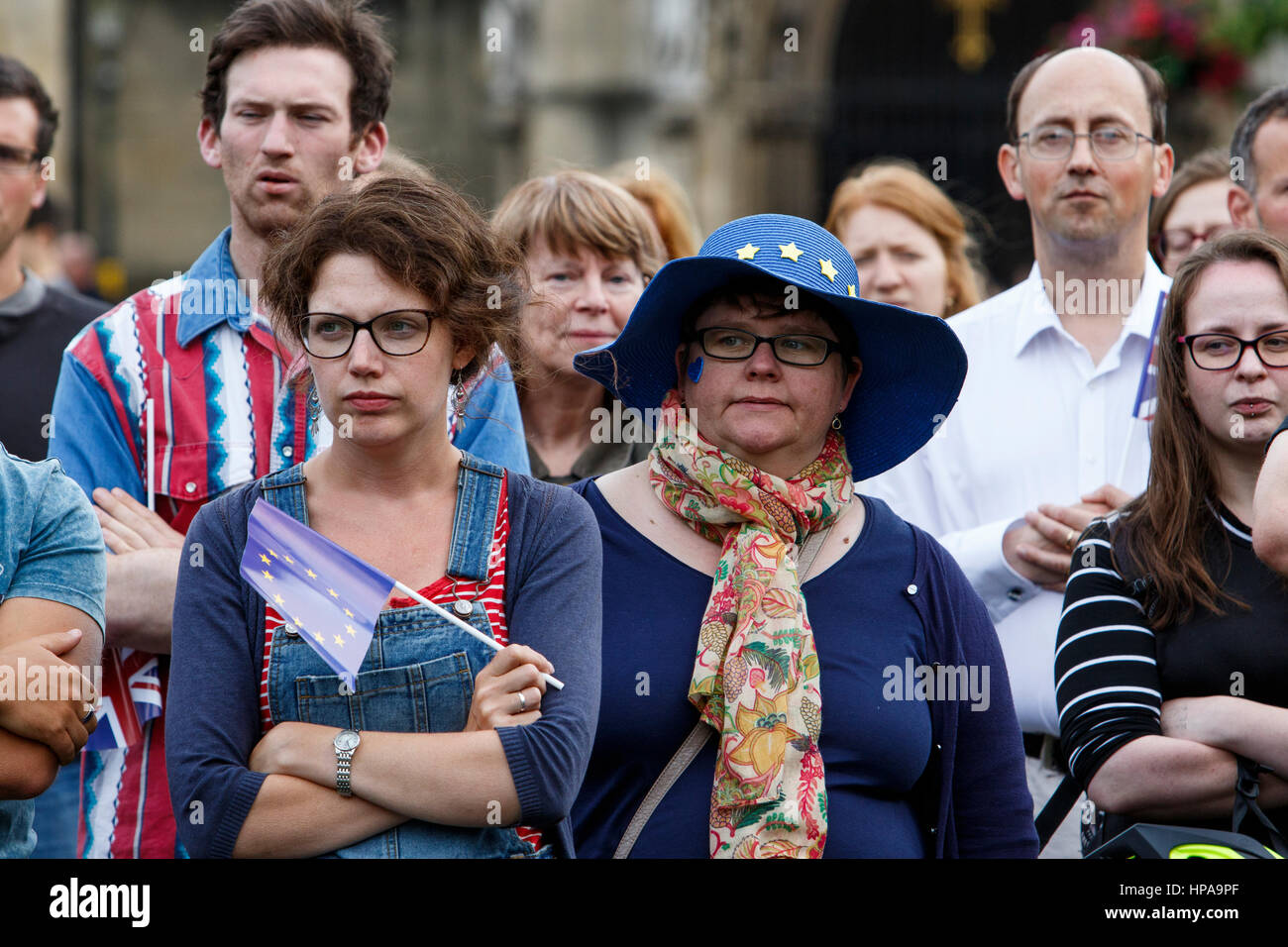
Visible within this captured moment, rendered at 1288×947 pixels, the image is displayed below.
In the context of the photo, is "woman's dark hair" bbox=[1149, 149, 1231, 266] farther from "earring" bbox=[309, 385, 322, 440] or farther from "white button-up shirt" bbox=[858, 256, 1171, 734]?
"earring" bbox=[309, 385, 322, 440]

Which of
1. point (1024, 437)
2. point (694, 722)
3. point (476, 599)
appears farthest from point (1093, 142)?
point (476, 599)

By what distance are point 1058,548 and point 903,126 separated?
567 inches

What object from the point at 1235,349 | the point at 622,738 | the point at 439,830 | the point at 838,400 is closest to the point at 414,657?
the point at 439,830

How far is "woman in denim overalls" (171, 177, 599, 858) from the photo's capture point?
117 inches

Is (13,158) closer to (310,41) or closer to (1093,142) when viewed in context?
(310,41)

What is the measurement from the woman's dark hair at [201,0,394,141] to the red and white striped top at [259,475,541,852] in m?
1.60

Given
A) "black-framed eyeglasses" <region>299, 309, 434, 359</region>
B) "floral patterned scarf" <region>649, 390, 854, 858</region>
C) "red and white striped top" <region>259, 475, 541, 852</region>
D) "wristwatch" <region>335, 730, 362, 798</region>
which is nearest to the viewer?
"wristwatch" <region>335, 730, 362, 798</region>

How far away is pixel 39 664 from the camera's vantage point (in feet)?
10.3

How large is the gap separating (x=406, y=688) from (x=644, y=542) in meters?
0.75

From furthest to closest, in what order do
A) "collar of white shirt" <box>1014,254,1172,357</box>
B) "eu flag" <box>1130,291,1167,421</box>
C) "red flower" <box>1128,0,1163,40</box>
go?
"red flower" <box>1128,0,1163,40</box> → "collar of white shirt" <box>1014,254,1172,357</box> → "eu flag" <box>1130,291,1167,421</box>

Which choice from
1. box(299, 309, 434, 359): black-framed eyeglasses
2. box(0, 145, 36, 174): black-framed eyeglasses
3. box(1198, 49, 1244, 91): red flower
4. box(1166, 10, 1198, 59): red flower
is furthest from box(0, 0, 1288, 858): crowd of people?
box(1166, 10, 1198, 59): red flower

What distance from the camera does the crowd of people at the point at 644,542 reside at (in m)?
3.06

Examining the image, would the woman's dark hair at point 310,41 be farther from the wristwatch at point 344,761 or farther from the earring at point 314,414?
the wristwatch at point 344,761

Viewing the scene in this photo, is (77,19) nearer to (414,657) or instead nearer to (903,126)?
(903,126)
